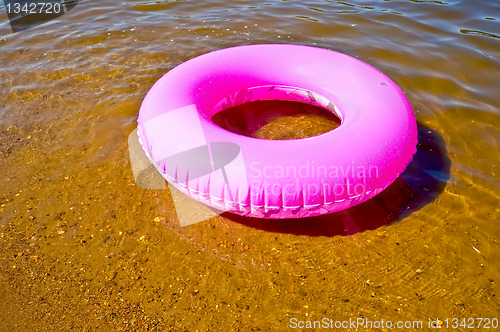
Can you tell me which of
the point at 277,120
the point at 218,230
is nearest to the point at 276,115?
the point at 277,120

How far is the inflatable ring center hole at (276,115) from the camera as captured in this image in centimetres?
345

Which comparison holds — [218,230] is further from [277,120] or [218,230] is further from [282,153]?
[277,120]

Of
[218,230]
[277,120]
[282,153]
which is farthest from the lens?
[277,120]

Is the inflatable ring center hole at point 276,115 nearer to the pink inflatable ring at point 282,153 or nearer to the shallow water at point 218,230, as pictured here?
the pink inflatable ring at point 282,153

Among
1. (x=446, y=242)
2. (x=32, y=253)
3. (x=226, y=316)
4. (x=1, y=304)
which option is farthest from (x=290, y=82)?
(x=1, y=304)

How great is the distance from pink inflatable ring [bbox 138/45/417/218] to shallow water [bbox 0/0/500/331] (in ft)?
1.33

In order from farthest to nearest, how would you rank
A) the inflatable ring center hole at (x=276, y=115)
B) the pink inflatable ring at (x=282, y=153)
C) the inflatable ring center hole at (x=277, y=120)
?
the inflatable ring center hole at (x=277, y=120), the inflatable ring center hole at (x=276, y=115), the pink inflatable ring at (x=282, y=153)

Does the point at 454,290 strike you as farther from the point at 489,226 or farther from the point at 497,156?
the point at 497,156

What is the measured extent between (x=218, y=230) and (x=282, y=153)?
0.85 metres

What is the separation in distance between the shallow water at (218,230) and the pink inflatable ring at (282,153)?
405mm

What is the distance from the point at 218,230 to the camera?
2.81 meters

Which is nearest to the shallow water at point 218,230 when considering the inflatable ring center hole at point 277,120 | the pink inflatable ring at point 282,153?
the pink inflatable ring at point 282,153

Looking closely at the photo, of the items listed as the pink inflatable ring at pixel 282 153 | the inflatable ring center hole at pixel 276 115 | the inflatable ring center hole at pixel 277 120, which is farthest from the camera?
the inflatable ring center hole at pixel 277 120

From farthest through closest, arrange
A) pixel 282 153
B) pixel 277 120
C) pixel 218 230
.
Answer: pixel 277 120 < pixel 218 230 < pixel 282 153
